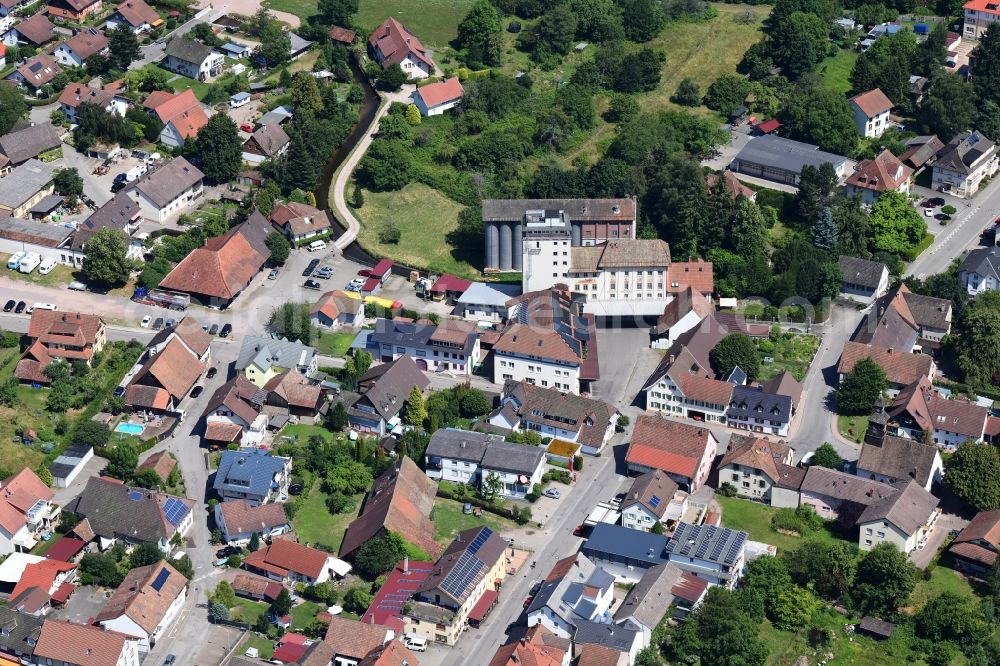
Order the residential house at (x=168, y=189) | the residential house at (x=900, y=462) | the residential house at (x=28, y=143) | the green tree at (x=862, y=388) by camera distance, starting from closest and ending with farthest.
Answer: the residential house at (x=900, y=462) → the green tree at (x=862, y=388) → the residential house at (x=168, y=189) → the residential house at (x=28, y=143)

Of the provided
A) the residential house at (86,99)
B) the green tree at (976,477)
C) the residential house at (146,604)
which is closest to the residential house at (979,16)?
the green tree at (976,477)

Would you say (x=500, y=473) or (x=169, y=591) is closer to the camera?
(x=169, y=591)

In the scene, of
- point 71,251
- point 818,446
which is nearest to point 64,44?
point 71,251

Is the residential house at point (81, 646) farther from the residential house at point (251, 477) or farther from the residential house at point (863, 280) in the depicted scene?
the residential house at point (863, 280)

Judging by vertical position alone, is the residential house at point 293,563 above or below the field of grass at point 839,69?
above

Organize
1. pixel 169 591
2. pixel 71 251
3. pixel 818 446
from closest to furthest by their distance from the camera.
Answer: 1. pixel 169 591
2. pixel 818 446
3. pixel 71 251

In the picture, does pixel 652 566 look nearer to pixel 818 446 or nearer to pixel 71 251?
Result: pixel 818 446

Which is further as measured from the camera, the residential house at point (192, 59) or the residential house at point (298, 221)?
the residential house at point (192, 59)
